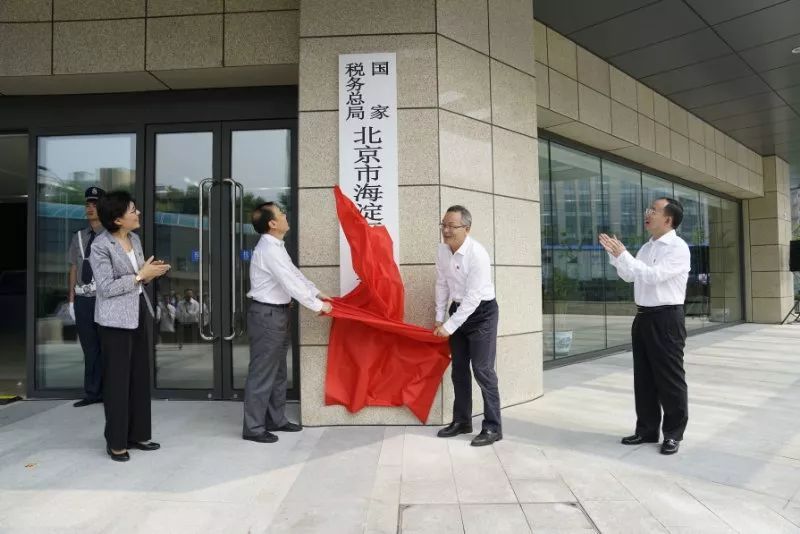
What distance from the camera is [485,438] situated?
12.0ft

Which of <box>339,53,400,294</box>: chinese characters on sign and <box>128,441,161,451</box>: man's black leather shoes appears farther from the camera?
<box>339,53,400,294</box>: chinese characters on sign

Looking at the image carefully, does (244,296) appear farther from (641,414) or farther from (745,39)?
(745,39)

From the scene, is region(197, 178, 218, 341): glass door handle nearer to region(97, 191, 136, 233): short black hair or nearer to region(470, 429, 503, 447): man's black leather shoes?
region(97, 191, 136, 233): short black hair

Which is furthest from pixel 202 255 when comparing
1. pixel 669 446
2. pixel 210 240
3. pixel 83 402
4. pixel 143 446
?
pixel 669 446

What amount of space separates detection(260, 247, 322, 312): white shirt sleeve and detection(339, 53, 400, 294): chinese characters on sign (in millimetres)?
434

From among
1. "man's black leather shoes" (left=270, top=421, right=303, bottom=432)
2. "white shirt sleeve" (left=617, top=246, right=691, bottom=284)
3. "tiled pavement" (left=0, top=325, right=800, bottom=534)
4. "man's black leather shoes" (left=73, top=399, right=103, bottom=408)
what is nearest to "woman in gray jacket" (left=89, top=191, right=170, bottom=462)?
"tiled pavement" (left=0, top=325, right=800, bottom=534)

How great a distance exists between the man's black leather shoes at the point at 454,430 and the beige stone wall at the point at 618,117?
383 centimetres

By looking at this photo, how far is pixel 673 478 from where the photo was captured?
303 centimetres

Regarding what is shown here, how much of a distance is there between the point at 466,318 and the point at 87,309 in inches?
140

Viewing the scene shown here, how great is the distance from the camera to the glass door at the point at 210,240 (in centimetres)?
498

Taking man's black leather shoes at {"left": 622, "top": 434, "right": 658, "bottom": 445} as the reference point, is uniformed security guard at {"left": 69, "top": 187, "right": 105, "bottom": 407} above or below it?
above

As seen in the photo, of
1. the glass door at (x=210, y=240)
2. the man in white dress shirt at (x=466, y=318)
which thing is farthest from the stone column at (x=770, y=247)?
the glass door at (x=210, y=240)

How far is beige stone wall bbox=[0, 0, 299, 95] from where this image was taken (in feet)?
15.1

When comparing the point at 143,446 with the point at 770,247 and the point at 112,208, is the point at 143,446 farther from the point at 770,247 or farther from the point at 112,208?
the point at 770,247
